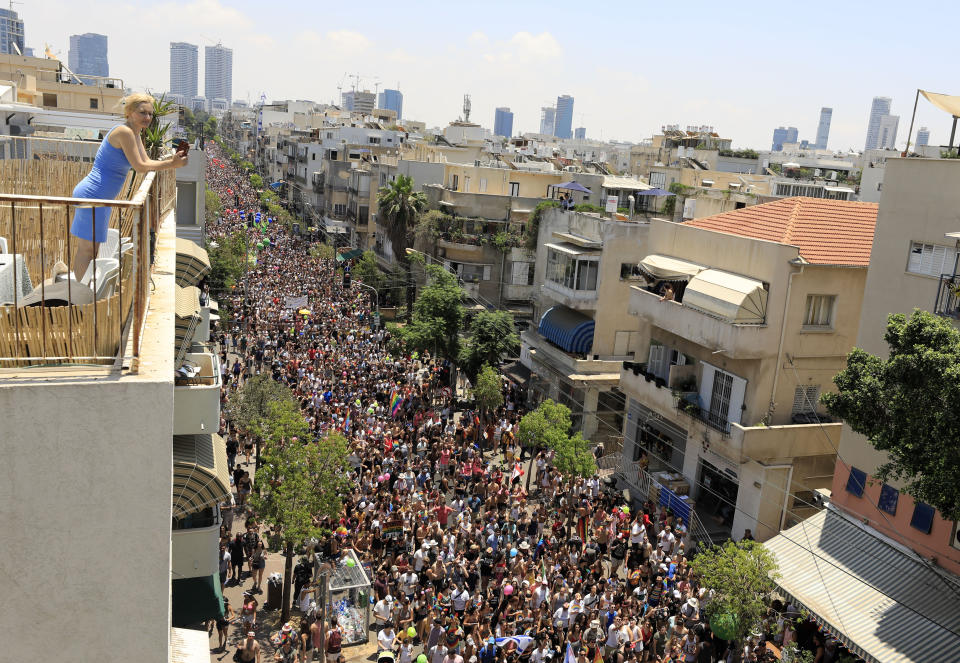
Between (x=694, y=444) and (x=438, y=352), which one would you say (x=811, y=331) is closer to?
(x=694, y=444)

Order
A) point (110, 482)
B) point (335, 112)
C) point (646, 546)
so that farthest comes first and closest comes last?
point (335, 112)
point (646, 546)
point (110, 482)

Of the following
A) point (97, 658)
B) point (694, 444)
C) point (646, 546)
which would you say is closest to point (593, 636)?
point (646, 546)

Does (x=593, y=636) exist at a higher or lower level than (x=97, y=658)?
lower

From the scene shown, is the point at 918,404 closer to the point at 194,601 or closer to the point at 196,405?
the point at 196,405

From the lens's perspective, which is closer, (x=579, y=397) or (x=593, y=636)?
(x=593, y=636)

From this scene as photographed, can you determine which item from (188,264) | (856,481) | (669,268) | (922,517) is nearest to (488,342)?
(669,268)

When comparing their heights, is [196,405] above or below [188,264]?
below

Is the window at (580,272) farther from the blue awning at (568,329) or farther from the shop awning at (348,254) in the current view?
the shop awning at (348,254)
